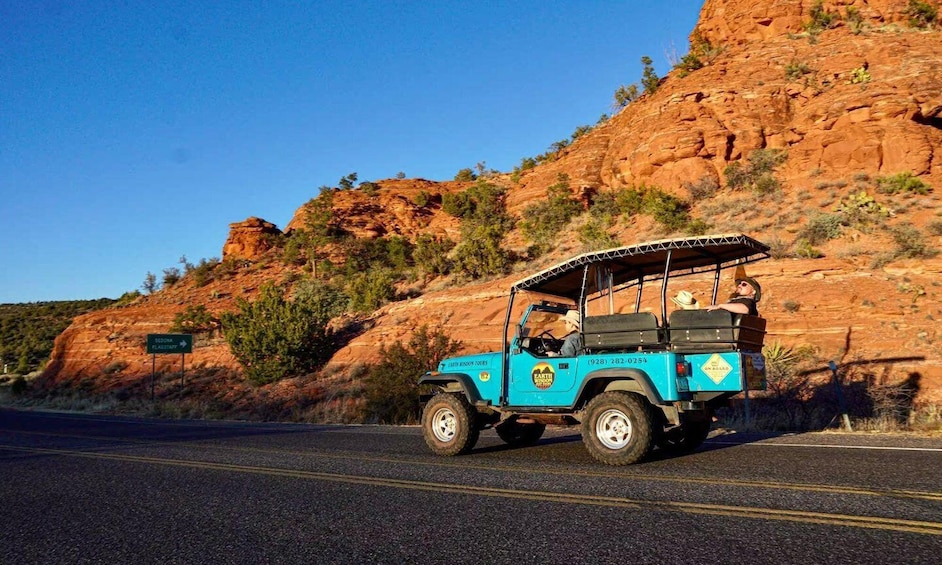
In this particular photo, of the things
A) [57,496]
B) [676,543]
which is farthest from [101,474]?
[676,543]

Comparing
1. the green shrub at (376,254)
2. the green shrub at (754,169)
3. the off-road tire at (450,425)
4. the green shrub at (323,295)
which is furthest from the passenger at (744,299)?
the green shrub at (376,254)

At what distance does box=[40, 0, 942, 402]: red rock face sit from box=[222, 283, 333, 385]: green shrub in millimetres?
1587

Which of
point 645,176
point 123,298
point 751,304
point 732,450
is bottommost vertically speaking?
point 732,450

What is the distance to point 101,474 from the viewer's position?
26.0 ft

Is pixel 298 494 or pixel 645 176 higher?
pixel 645 176

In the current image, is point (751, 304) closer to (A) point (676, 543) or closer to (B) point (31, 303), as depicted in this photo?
(A) point (676, 543)

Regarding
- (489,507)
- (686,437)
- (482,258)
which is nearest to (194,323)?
(482,258)

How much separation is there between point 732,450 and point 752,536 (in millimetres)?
4726

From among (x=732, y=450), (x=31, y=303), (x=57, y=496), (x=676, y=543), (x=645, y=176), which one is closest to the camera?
(x=676, y=543)

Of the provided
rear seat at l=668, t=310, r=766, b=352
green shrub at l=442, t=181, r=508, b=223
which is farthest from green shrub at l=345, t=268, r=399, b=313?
rear seat at l=668, t=310, r=766, b=352

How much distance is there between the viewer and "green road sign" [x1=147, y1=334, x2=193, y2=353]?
1302 inches

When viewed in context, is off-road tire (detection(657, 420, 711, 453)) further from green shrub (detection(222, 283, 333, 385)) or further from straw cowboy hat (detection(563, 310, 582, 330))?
green shrub (detection(222, 283, 333, 385))

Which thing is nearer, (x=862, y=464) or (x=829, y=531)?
(x=829, y=531)

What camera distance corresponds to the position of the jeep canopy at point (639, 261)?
826 centimetres
